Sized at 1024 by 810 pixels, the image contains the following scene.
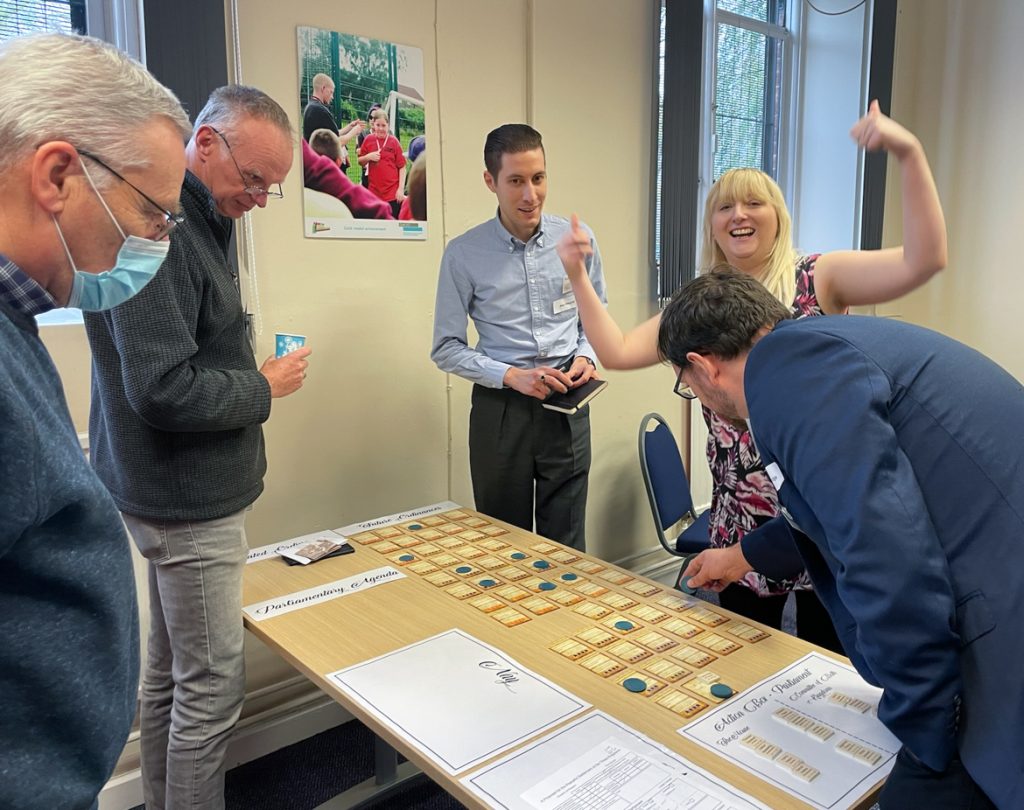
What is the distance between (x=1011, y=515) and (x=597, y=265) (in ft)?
5.90

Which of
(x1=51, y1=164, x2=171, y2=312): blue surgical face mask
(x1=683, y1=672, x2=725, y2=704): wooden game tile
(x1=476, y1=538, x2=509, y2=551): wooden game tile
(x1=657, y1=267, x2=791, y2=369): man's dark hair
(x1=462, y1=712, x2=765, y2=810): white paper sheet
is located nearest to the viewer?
(x1=51, y1=164, x2=171, y2=312): blue surgical face mask

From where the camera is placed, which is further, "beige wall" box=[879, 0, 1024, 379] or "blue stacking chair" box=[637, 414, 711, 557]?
"beige wall" box=[879, 0, 1024, 379]

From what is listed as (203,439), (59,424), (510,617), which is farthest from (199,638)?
(59,424)

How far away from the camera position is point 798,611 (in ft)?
5.80

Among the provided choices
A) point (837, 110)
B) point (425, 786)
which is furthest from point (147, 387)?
point (837, 110)

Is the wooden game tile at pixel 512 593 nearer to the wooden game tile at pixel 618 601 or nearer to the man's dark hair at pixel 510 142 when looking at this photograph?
the wooden game tile at pixel 618 601

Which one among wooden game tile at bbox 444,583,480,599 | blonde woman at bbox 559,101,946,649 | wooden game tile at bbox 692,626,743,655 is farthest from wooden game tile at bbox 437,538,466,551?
wooden game tile at bbox 692,626,743,655

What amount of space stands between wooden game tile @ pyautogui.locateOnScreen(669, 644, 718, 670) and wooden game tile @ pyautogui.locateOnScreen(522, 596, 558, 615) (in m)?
0.28

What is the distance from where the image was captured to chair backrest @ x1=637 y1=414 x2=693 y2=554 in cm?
287

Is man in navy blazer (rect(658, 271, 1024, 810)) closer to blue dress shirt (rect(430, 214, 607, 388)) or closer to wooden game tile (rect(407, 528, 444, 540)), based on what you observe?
wooden game tile (rect(407, 528, 444, 540))

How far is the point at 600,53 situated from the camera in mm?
2953

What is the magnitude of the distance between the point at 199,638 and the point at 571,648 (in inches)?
29.1

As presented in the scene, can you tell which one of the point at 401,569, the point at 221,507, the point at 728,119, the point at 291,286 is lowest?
the point at 401,569

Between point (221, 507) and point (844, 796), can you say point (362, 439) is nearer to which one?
point (221, 507)
